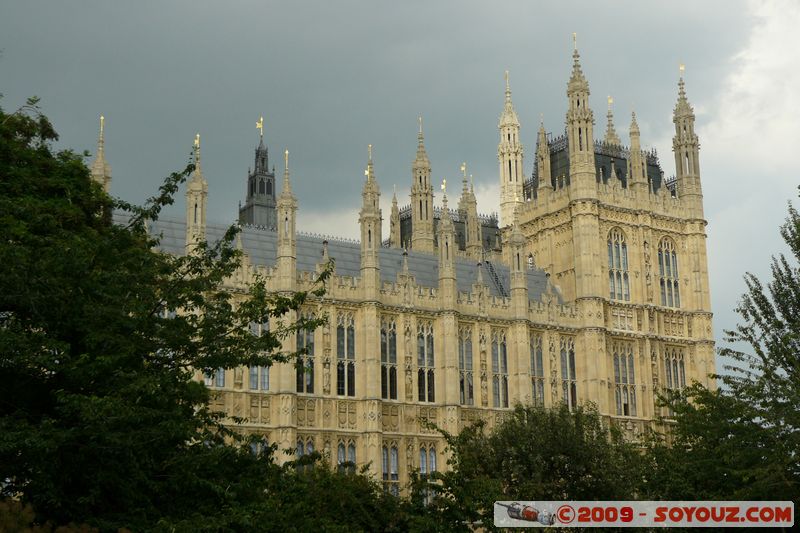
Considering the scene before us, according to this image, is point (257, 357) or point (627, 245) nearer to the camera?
point (257, 357)

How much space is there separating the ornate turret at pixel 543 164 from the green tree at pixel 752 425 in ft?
74.0

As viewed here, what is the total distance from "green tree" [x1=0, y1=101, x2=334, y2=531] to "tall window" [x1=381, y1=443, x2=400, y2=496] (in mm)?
27027

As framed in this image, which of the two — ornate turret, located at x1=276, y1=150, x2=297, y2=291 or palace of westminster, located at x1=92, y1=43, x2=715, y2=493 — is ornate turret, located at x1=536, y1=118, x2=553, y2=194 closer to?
palace of westminster, located at x1=92, y1=43, x2=715, y2=493

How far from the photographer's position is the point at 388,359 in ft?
180

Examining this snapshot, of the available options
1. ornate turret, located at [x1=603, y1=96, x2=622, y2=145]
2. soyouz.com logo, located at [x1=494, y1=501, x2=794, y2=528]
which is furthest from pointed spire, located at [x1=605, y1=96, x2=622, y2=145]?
soyouz.com logo, located at [x1=494, y1=501, x2=794, y2=528]

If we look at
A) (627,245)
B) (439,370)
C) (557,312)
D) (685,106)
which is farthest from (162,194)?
(685,106)

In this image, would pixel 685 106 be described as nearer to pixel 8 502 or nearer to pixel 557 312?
pixel 557 312

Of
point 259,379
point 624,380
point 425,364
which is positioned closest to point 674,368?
point 624,380

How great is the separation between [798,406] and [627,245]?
97.1 ft

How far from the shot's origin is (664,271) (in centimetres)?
6381

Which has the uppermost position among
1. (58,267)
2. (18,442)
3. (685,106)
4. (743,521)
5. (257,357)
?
(685,106)

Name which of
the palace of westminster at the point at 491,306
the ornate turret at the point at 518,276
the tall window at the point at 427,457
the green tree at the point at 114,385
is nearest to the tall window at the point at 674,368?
the palace of westminster at the point at 491,306

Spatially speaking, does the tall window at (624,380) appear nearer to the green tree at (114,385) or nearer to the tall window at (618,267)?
the tall window at (618,267)

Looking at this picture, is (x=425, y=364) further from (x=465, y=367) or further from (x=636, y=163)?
(x=636, y=163)
